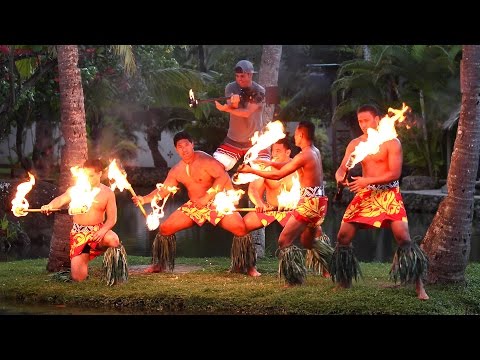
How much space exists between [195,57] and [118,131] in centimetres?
261

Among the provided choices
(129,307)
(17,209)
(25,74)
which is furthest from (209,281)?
(25,74)

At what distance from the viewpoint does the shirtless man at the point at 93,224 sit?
7.24m

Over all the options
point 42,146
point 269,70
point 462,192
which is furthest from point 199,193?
point 42,146

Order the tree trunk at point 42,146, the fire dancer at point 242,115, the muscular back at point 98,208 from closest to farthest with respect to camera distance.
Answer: the muscular back at point 98,208 → the fire dancer at point 242,115 → the tree trunk at point 42,146

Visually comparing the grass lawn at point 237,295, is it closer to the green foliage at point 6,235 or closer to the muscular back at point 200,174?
the muscular back at point 200,174

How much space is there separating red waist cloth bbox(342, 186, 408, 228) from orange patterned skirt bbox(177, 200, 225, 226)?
4.24ft

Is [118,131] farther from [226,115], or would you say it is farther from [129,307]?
[129,307]

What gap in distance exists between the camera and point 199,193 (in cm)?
775

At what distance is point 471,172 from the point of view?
7.02 m

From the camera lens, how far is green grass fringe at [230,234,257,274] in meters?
7.74

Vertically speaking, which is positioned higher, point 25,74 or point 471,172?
point 25,74

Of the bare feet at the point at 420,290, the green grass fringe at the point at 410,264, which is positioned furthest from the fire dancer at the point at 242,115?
the bare feet at the point at 420,290

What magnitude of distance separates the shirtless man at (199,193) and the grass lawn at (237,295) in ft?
1.02

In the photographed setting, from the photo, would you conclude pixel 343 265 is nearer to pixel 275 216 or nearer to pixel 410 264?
pixel 410 264
